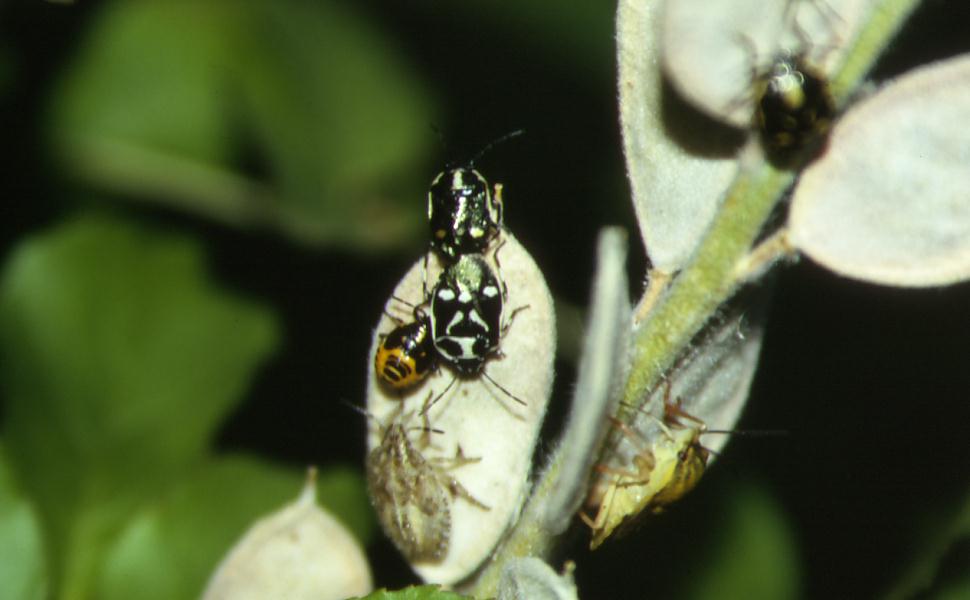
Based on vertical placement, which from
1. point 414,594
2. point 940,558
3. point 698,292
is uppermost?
point 698,292

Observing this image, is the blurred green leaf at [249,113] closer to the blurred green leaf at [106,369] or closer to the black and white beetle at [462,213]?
Result: the blurred green leaf at [106,369]

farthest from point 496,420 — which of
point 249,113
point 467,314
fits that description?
point 249,113

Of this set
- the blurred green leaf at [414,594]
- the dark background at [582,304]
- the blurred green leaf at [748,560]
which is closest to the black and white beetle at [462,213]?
the dark background at [582,304]

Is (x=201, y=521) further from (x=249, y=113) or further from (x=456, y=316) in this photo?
(x=249, y=113)

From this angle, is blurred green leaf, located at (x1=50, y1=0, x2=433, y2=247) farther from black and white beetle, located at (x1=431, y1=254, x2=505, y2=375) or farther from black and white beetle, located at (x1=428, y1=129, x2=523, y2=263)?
black and white beetle, located at (x1=431, y1=254, x2=505, y2=375)

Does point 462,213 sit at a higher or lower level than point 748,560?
higher
